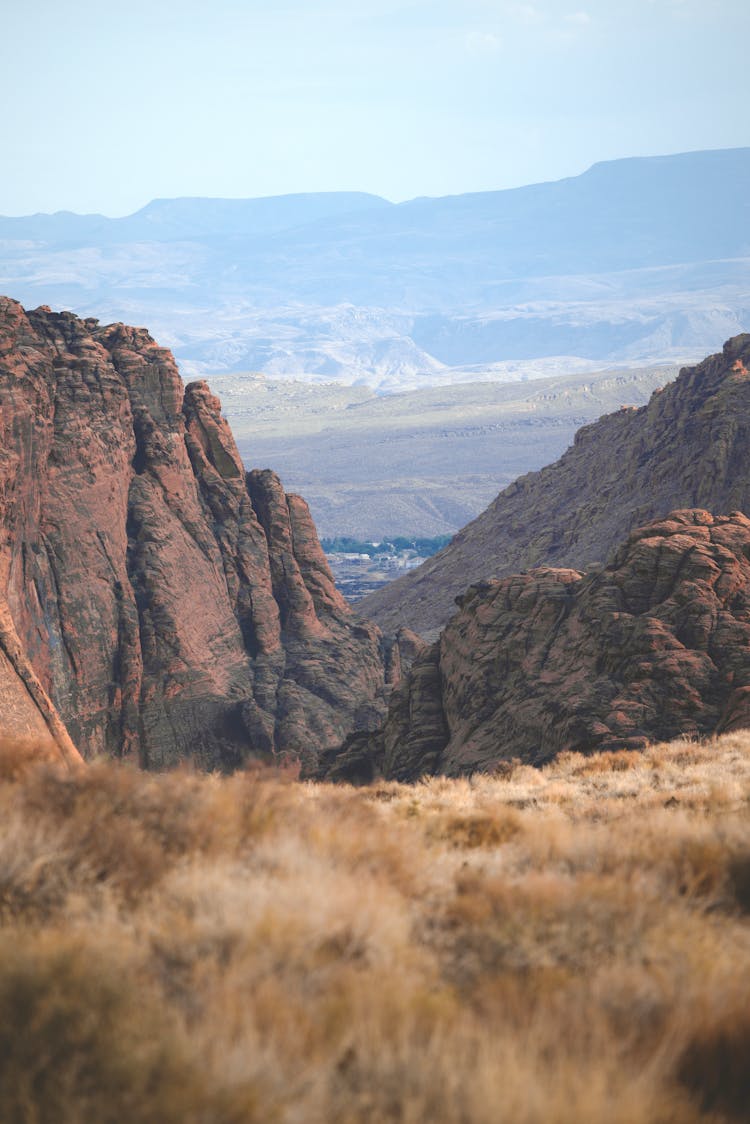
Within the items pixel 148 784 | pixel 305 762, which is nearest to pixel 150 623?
pixel 305 762

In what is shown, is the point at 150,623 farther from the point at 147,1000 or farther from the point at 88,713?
the point at 147,1000

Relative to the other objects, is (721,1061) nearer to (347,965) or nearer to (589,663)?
(347,965)

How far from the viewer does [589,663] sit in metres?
26.5

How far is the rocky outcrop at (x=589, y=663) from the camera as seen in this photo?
23.8 metres

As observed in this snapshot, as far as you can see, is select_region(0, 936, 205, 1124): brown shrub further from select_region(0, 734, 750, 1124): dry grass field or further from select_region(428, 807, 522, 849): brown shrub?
select_region(428, 807, 522, 849): brown shrub

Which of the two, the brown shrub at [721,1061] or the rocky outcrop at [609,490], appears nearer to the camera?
the brown shrub at [721,1061]

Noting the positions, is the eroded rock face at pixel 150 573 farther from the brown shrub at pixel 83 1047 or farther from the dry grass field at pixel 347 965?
the brown shrub at pixel 83 1047

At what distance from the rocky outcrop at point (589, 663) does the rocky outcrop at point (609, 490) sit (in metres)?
35.1

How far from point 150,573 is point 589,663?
78.0 ft

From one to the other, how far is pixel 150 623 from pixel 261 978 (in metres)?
39.6

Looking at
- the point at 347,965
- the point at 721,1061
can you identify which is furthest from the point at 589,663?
the point at 721,1061

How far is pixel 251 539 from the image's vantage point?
55.0 m

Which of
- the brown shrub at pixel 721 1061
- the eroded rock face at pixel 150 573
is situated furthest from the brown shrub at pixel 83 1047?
the eroded rock face at pixel 150 573

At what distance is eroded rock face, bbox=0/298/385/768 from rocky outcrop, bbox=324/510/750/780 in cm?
1049
